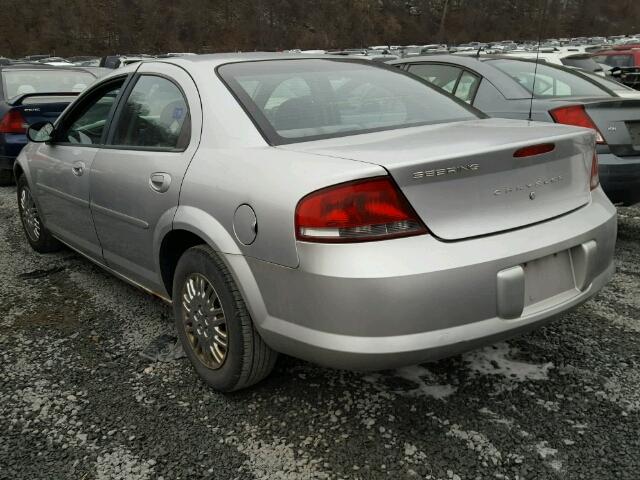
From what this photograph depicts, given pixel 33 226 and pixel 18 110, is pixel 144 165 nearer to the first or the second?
pixel 33 226

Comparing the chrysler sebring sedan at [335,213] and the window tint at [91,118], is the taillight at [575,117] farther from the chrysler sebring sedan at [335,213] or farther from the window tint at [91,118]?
the window tint at [91,118]

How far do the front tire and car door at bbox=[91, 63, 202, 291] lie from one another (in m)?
0.26

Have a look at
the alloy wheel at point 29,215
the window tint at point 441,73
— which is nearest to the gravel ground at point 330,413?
the alloy wheel at point 29,215

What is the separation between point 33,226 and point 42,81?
4279 millimetres

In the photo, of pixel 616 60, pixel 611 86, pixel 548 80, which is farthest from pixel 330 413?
pixel 616 60

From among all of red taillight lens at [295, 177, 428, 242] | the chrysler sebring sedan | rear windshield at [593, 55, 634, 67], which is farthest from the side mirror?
rear windshield at [593, 55, 634, 67]

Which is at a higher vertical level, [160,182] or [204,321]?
[160,182]

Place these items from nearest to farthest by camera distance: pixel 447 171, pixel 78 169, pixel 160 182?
pixel 447 171 < pixel 160 182 < pixel 78 169

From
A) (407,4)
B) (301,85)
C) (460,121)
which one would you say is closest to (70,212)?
(301,85)

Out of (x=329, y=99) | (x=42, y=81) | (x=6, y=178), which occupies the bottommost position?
(x=6, y=178)

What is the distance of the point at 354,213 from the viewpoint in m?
2.04

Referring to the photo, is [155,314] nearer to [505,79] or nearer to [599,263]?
[599,263]

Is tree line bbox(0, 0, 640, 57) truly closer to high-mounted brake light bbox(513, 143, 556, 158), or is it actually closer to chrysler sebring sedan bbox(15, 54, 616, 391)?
chrysler sebring sedan bbox(15, 54, 616, 391)

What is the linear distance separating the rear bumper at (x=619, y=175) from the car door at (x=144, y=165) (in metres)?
2.96
